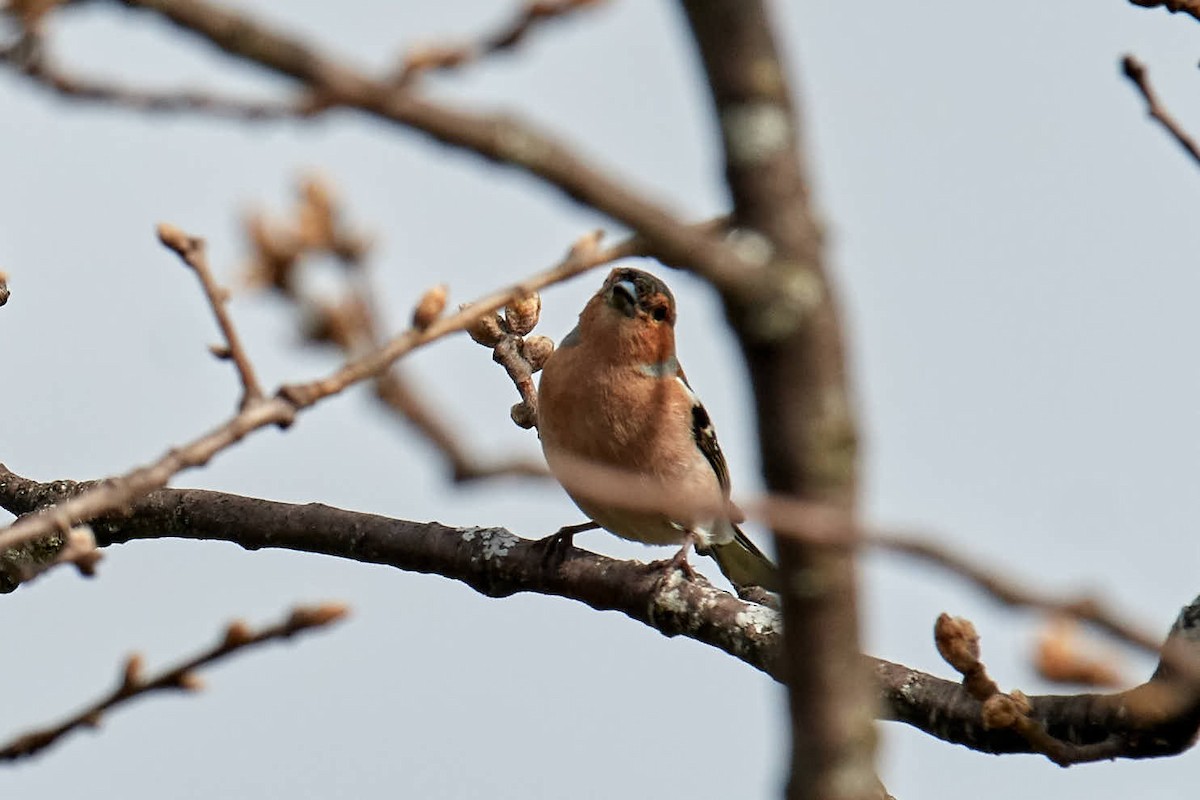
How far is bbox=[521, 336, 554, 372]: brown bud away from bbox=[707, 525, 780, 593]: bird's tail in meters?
1.55

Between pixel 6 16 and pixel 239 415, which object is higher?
pixel 6 16

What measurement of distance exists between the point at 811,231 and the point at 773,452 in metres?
0.35

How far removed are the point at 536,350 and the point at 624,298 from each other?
113cm

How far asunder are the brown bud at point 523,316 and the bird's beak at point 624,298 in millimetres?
1368

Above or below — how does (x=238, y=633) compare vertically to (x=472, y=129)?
below

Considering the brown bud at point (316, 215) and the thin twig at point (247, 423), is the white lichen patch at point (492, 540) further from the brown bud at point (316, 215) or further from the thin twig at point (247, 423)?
the brown bud at point (316, 215)

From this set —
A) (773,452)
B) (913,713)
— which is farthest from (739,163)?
(913,713)

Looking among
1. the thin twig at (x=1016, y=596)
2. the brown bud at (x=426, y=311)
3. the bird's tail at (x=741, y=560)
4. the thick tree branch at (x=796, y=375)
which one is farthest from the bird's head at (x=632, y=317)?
the thin twig at (x=1016, y=596)

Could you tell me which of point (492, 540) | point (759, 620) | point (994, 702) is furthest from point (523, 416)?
point (994, 702)

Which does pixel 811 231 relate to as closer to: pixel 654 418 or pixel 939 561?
pixel 939 561

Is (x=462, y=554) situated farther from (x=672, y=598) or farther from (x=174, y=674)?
(x=174, y=674)

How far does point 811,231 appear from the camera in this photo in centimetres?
227

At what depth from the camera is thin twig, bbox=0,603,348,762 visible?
2486mm

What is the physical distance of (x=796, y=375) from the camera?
2.26m
